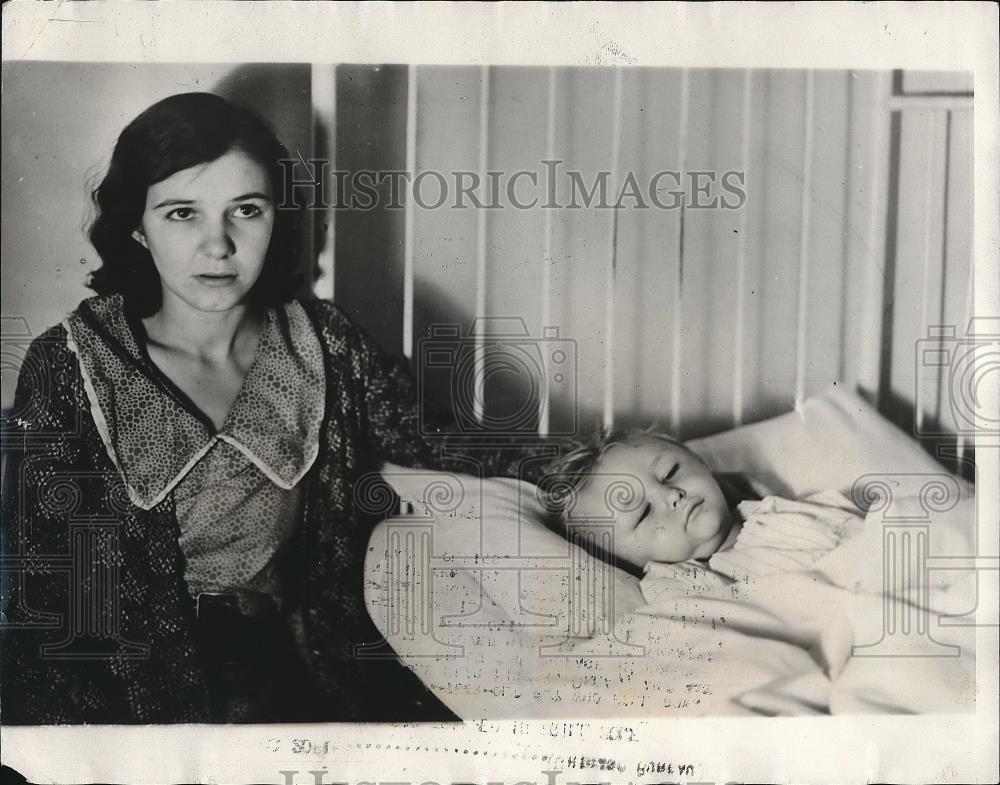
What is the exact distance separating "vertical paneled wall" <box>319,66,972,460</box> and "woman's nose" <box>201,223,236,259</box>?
106mm

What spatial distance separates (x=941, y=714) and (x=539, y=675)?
410 mm

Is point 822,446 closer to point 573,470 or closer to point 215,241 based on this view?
point 573,470

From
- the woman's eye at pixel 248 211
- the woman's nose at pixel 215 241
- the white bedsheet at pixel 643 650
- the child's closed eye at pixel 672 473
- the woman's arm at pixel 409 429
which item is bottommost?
the white bedsheet at pixel 643 650

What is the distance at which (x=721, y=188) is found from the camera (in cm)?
91

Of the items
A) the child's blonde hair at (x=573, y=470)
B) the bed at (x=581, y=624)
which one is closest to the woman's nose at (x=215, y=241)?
→ the bed at (x=581, y=624)

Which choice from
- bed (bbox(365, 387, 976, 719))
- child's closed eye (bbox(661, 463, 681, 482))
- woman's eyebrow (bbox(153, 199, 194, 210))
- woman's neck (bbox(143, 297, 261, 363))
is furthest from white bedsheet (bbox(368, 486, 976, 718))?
woman's eyebrow (bbox(153, 199, 194, 210))

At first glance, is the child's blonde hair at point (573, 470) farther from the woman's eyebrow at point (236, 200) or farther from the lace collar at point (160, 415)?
the woman's eyebrow at point (236, 200)

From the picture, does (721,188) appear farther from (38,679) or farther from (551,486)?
(38,679)

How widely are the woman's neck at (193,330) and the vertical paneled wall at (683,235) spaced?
0.38 feet

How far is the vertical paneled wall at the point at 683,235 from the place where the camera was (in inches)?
35.2

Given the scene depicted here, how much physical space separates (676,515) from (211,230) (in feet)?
1.71

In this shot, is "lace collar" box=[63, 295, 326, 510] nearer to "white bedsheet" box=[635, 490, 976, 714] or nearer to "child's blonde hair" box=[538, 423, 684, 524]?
"child's blonde hair" box=[538, 423, 684, 524]

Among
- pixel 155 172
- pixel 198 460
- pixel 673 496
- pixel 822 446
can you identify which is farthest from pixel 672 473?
pixel 155 172

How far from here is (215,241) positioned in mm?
865
